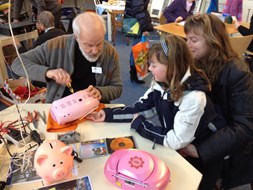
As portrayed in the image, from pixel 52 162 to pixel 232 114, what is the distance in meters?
0.90

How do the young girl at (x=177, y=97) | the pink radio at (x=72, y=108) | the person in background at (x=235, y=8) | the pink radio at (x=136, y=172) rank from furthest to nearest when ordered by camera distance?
the person in background at (x=235, y=8) < the pink radio at (x=72, y=108) < the young girl at (x=177, y=97) < the pink radio at (x=136, y=172)

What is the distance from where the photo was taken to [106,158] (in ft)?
3.13

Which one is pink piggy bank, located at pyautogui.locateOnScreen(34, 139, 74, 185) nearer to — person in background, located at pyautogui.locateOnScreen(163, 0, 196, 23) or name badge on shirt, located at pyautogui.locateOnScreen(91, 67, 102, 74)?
name badge on shirt, located at pyautogui.locateOnScreen(91, 67, 102, 74)

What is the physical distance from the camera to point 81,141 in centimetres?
106

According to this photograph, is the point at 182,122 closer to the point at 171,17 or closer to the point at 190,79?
the point at 190,79

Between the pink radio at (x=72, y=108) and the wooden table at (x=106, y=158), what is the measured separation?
0.21 ft

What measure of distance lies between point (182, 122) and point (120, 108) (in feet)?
1.19

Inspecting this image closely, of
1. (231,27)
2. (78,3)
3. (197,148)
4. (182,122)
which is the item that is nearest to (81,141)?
(182,122)

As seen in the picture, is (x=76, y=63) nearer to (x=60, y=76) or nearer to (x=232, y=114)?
(x=60, y=76)

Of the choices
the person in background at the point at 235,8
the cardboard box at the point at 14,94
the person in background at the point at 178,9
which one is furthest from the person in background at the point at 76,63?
the person in background at the point at 235,8

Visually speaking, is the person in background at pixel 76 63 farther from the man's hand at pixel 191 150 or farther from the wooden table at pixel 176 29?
the wooden table at pixel 176 29

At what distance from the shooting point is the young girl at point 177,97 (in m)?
1.00

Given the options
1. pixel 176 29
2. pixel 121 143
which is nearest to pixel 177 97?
pixel 121 143

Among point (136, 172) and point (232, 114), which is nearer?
point (136, 172)
